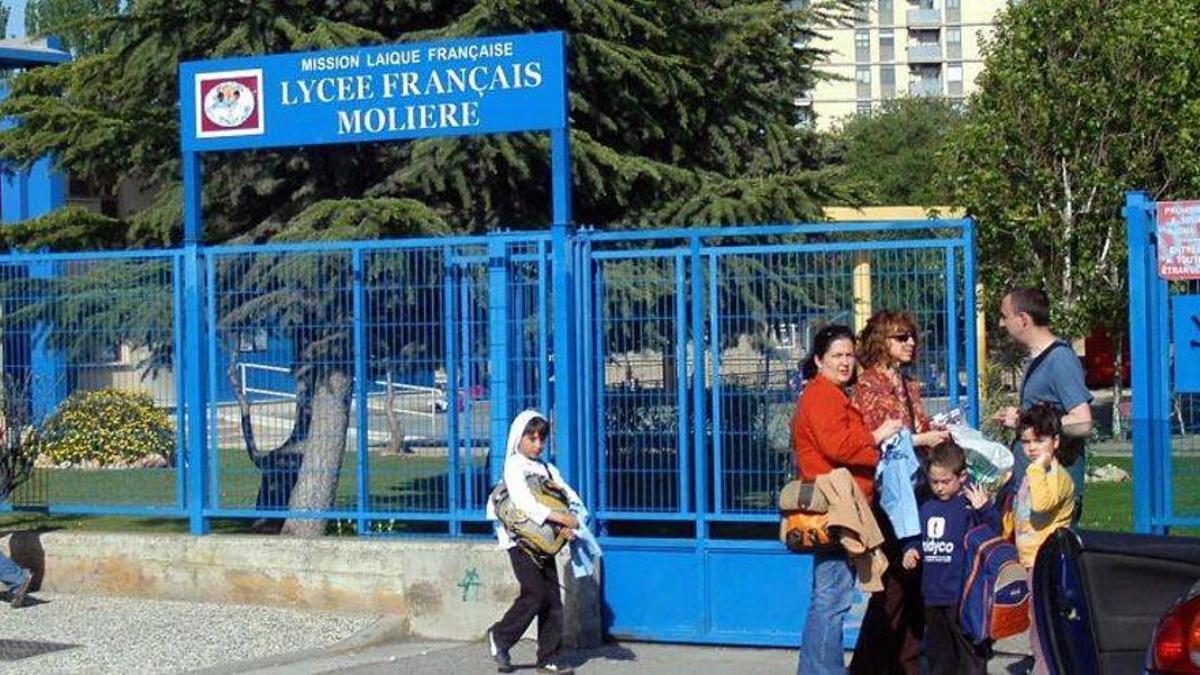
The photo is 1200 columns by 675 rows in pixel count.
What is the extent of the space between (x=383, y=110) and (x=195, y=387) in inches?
86.0

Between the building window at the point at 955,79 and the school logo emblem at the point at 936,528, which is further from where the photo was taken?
the building window at the point at 955,79

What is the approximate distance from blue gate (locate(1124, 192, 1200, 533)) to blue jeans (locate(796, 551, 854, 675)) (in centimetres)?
212

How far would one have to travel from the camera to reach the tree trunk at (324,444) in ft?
36.8

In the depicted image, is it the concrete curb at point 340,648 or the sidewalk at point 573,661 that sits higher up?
the concrete curb at point 340,648

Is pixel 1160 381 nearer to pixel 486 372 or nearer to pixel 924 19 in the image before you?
pixel 486 372

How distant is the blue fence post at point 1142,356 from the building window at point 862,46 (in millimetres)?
79812

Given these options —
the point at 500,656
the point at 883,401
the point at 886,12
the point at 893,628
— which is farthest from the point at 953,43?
the point at 883,401

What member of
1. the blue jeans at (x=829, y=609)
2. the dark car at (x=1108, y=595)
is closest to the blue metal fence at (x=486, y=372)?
the blue jeans at (x=829, y=609)

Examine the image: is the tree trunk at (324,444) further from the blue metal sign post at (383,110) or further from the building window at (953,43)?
the building window at (953,43)

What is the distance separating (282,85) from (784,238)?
3.51 metres

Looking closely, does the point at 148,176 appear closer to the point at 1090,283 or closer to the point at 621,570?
the point at 621,570

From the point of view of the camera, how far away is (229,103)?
11.7 meters

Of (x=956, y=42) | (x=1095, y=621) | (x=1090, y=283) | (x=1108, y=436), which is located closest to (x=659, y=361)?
(x=1095, y=621)

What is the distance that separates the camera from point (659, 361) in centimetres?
1030
